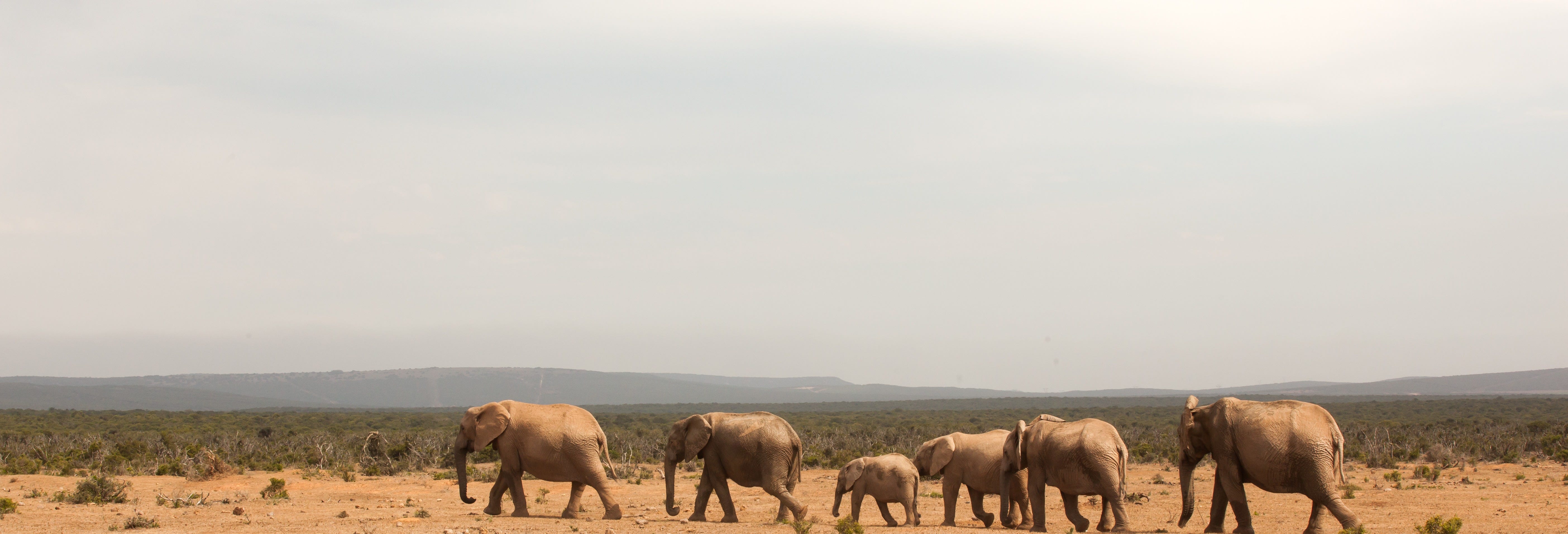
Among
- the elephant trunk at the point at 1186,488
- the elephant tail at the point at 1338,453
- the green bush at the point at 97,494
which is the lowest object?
the green bush at the point at 97,494

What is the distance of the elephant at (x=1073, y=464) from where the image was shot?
14961 millimetres

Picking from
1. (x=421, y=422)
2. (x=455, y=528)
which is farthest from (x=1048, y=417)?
(x=421, y=422)

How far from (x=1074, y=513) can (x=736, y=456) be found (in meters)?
5.22

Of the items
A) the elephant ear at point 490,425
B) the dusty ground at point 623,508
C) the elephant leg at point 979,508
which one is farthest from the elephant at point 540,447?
the elephant leg at point 979,508

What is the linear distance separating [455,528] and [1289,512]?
14467 millimetres

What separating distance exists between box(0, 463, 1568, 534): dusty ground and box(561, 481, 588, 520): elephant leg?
0.27 meters

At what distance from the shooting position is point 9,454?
1303 inches

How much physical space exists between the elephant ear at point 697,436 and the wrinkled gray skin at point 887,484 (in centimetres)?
247

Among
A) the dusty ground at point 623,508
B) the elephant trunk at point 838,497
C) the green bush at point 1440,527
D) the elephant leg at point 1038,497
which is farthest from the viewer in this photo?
the elephant trunk at point 838,497

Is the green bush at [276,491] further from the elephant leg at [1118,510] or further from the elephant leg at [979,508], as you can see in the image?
the elephant leg at [1118,510]

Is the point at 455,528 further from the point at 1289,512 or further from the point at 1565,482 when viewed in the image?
the point at 1565,482

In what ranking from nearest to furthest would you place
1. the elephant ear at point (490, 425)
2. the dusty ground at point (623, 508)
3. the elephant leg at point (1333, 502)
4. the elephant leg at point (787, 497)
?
1. the elephant leg at point (1333, 502)
2. the dusty ground at point (623, 508)
3. the elephant leg at point (787, 497)
4. the elephant ear at point (490, 425)

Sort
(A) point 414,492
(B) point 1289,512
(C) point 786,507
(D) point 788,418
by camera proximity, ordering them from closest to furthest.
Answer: (C) point 786,507, (B) point 1289,512, (A) point 414,492, (D) point 788,418

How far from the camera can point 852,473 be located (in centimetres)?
1739
